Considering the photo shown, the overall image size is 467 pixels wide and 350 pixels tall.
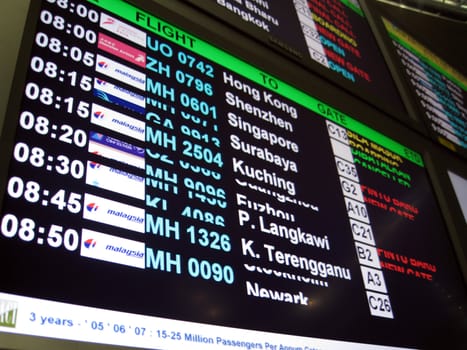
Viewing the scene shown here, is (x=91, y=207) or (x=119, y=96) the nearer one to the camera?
(x=91, y=207)

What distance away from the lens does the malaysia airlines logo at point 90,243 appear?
100 cm

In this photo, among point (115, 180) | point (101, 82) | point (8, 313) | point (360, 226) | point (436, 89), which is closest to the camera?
point (8, 313)

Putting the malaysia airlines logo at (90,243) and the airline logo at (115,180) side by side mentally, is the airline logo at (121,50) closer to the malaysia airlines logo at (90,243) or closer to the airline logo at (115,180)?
the airline logo at (115,180)

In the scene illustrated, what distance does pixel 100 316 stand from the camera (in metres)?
0.94

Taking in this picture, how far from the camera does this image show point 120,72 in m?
1.30

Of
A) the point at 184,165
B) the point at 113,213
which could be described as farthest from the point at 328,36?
the point at 113,213

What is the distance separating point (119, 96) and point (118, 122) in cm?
8

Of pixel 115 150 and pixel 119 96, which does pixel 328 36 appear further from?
pixel 115 150

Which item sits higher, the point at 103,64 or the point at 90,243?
the point at 103,64

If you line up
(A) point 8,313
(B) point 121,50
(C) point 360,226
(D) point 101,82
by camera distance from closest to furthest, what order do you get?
(A) point 8,313
(D) point 101,82
(B) point 121,50
(C) point 360,226

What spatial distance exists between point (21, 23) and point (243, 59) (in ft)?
2.19

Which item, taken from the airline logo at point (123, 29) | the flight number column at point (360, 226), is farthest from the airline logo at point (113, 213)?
the flight number column at point (360, 226)

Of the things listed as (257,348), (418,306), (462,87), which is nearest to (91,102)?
(257,348)

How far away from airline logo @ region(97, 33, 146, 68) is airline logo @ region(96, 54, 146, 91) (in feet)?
0.10
